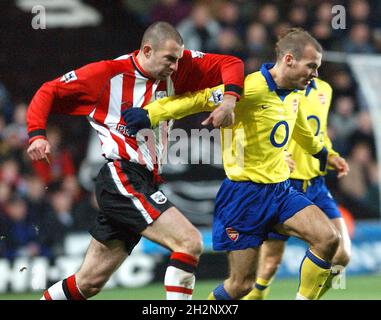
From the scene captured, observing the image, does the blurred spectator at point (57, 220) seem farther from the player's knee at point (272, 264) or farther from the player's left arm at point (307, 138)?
the player's left arm at point (307, 138)

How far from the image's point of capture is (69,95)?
536cm

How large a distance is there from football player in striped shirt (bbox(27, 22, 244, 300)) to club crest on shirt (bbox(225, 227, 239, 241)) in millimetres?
667

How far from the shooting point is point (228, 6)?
33.8 ft

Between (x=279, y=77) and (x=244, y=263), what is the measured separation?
1.29 meters

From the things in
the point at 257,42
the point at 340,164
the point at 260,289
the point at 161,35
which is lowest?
the point at 260,289

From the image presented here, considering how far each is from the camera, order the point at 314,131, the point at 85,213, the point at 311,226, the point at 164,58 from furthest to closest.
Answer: the point at 85,213
the point at 314,131
the point at 311,226
the point at 164,58

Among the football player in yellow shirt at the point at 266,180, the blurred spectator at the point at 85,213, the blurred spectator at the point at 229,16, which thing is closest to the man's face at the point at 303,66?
the football player in yellow shirt at the point at 266,180

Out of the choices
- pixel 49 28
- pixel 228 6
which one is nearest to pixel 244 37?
pixel 228 6

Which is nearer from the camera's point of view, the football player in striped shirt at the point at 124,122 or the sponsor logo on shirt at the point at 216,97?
the football player in striped shirt at the point at 124,122

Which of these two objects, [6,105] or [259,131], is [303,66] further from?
[6,105]

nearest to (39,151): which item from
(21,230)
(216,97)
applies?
(216,97)

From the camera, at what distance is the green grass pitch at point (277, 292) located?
8062mm

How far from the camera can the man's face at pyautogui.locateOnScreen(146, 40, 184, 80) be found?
5289mm

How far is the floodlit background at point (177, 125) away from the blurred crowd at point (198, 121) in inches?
0.5
